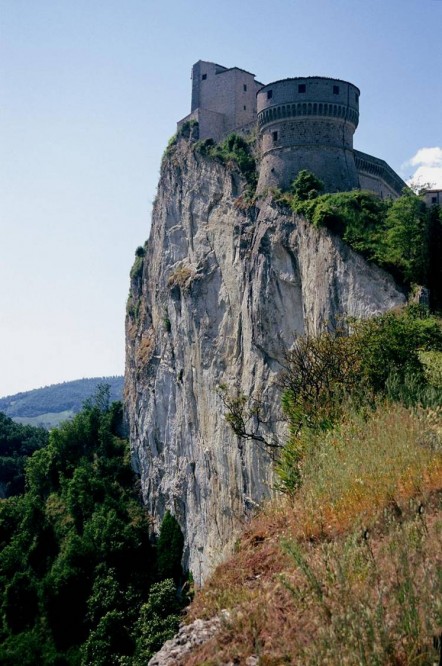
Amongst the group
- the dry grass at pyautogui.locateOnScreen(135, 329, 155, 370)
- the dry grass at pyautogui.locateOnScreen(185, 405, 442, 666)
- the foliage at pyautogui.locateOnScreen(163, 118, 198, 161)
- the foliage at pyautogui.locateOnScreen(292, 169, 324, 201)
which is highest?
the foliage at pyautogui.locateOnScreen(163, 118, 198, 161)

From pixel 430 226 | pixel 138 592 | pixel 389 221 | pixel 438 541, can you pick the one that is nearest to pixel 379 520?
pixel 438 541

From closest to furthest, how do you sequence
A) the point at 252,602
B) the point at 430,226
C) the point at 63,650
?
the point at 252,602 < the point at 430,226 < the point at 63,650

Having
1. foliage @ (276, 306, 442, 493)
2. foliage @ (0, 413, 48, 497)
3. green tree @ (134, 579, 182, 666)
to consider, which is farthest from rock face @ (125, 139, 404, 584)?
foliage @ (0, 413, 48, 497)

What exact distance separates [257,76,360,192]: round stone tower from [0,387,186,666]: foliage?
24.5 metres

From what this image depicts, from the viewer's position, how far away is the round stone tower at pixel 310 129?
33531 mm

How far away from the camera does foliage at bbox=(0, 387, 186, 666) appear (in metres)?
42.9

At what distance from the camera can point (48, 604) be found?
46531mm

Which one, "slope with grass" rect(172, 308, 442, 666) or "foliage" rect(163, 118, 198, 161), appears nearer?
"slope with grass" rect(172, 308, 442, 666)

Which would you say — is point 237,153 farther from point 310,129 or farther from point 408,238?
point 408,238

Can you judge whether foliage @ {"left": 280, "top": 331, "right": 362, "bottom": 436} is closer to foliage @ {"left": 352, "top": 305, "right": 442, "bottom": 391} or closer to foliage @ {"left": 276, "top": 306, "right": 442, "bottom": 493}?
foliage @ {"left": 276, "top": 306, "right": 442, "bottom": 493}

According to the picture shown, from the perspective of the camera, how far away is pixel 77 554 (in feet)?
160

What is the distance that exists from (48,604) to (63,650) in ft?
12.5

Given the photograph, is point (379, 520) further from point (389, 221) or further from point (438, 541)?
point (389, 221)

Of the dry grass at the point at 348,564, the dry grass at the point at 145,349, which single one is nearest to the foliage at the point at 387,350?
the dry grass at the point at 348,564
